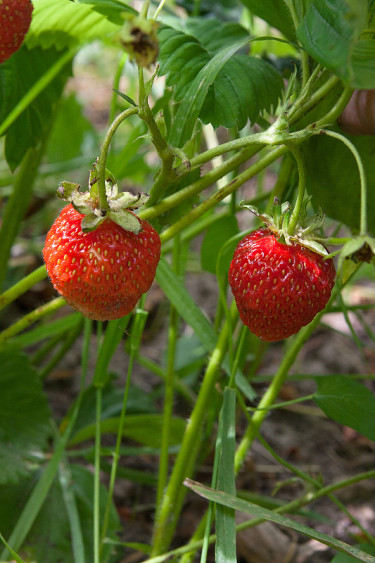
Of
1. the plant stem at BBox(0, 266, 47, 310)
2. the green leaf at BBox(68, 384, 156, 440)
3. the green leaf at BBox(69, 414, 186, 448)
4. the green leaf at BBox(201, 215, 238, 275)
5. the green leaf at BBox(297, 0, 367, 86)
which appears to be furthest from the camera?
the green leaf at BBox(68, 384, 156, 440)

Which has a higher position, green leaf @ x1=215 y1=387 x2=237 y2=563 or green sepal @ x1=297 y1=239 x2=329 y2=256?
green sepal @ x1=297 y1=239 x2=329 y2=256

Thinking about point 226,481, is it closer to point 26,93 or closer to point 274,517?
point 274,517

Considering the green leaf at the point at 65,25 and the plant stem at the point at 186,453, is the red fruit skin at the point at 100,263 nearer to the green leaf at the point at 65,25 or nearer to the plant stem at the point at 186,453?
the plant stem at the point at 186,453

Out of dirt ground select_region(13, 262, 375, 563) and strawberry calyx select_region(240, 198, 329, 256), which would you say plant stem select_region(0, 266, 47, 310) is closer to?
strawberry calyx select_region(240, 198, 329, 256)

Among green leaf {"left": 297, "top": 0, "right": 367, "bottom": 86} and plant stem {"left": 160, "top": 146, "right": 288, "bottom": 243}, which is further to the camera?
plant stem {"left": 160, "top": 146, "right": 288, "bottom": 243}

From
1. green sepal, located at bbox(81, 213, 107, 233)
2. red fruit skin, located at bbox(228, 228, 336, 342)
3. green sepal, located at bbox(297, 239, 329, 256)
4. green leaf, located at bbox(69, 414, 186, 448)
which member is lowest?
green leaf, located at bbox(69, 414, 186, 448)

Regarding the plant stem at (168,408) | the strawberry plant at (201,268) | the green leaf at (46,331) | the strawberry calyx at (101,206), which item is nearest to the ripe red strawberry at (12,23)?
the strawberry plant at (201,268)

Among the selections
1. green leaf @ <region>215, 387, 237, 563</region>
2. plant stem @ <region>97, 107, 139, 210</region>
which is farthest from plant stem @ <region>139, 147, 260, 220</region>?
green leaf @ <region>215, 387, 237, 563</region>

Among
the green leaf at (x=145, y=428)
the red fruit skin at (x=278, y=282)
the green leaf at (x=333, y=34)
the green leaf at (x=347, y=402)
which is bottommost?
the green leaf at (x=145, y=428)
